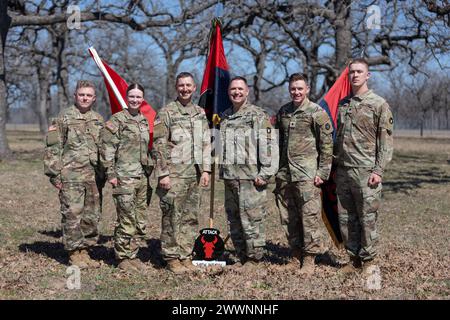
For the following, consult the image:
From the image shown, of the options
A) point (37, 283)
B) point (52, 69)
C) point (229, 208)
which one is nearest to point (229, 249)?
point (229, 208)

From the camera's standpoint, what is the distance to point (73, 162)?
6168 mm

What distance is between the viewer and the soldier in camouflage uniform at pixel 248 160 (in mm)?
Answer: 5926

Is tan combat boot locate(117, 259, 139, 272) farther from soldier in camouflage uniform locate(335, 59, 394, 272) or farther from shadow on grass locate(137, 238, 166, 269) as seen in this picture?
soldier in camouflage uniform locate(335, 59, 394, 272)

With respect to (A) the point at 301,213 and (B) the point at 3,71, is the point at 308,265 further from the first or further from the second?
(B) the point at 3,71

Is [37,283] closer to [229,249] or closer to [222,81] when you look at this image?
[229,249]

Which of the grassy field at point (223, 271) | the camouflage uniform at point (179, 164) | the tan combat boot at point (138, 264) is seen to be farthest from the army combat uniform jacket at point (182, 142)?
the grassy field at point (223, 271)

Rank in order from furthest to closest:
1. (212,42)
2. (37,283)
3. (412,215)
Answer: (412,215), (212,42), (37,283)

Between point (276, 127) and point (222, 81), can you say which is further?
point (222, 81)

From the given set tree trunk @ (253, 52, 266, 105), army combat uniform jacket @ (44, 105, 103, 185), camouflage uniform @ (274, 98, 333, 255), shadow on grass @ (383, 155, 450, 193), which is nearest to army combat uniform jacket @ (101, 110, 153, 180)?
army combat uniform jacket @ (44, 105, 103, 185)

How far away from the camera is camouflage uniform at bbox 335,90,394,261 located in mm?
5684

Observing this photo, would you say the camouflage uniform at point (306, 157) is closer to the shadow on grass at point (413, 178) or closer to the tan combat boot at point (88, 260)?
the tan combat boot at point (88, 260)

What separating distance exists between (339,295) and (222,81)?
10.4ft

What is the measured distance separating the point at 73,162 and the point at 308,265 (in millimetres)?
3058

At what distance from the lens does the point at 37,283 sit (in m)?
5.63
